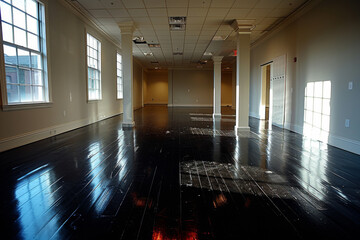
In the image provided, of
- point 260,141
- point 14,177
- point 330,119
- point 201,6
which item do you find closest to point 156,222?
point 14,177

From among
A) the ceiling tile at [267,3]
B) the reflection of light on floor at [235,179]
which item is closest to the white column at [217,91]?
the ceiling tile at [267,3]

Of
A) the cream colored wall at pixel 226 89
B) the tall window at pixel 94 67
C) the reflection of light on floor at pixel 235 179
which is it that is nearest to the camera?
the reflection of light on floor at pixel 235 179

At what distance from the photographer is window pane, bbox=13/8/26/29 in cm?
433

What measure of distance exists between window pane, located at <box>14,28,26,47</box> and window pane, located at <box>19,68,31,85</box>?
1.60ft

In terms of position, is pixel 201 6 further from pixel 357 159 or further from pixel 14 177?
pixel 14 177

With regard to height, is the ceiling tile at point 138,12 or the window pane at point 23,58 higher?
the ceiling tile at point 138,12

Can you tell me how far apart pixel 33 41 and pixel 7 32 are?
74 centimetres

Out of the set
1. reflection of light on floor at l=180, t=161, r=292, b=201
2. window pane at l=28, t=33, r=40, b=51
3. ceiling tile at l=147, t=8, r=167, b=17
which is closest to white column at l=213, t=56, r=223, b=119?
ceiling tile at l=147, t=8, r=167, b=17

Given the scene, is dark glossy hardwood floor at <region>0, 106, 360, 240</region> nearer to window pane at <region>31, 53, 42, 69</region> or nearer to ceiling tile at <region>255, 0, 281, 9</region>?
window pane at <region>31, 53, 42, 69</region>

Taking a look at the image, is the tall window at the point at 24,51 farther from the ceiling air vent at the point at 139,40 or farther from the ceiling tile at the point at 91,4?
the ceiling air vent at the point at 139,40

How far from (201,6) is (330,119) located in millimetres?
3760

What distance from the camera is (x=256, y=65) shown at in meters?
9.79

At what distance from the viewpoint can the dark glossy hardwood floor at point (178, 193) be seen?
1.72 m

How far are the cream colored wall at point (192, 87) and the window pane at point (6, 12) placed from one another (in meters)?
14.8
